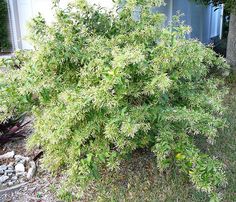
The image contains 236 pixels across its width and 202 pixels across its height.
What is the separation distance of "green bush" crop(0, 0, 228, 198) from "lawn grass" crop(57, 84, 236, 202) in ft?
0.81

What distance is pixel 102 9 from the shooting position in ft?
10.9

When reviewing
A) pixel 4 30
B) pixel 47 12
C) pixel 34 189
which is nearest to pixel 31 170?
pixel 34 189

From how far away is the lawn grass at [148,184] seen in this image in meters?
2.71

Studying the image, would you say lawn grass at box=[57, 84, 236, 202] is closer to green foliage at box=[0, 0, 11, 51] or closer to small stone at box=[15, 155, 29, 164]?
small stone at box=[15, 155, 29, 164]

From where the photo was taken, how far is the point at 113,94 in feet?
7.61

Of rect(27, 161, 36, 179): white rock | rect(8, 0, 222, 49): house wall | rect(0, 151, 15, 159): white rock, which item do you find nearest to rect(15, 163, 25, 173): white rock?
rect(27, 161, 36, 179): white rock

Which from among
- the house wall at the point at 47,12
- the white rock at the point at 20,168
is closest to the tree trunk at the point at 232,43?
the house wall at the point at 47,12

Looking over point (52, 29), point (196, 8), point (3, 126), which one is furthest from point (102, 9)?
point (196, 8)

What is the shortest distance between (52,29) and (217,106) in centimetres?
172

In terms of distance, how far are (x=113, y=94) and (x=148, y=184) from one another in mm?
1077

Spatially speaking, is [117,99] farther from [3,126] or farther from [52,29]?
[3,126]

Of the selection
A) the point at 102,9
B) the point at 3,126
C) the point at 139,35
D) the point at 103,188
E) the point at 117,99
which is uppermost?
the point at 102,9

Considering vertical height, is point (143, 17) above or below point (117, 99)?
above

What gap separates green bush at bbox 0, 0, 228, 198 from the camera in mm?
2305
